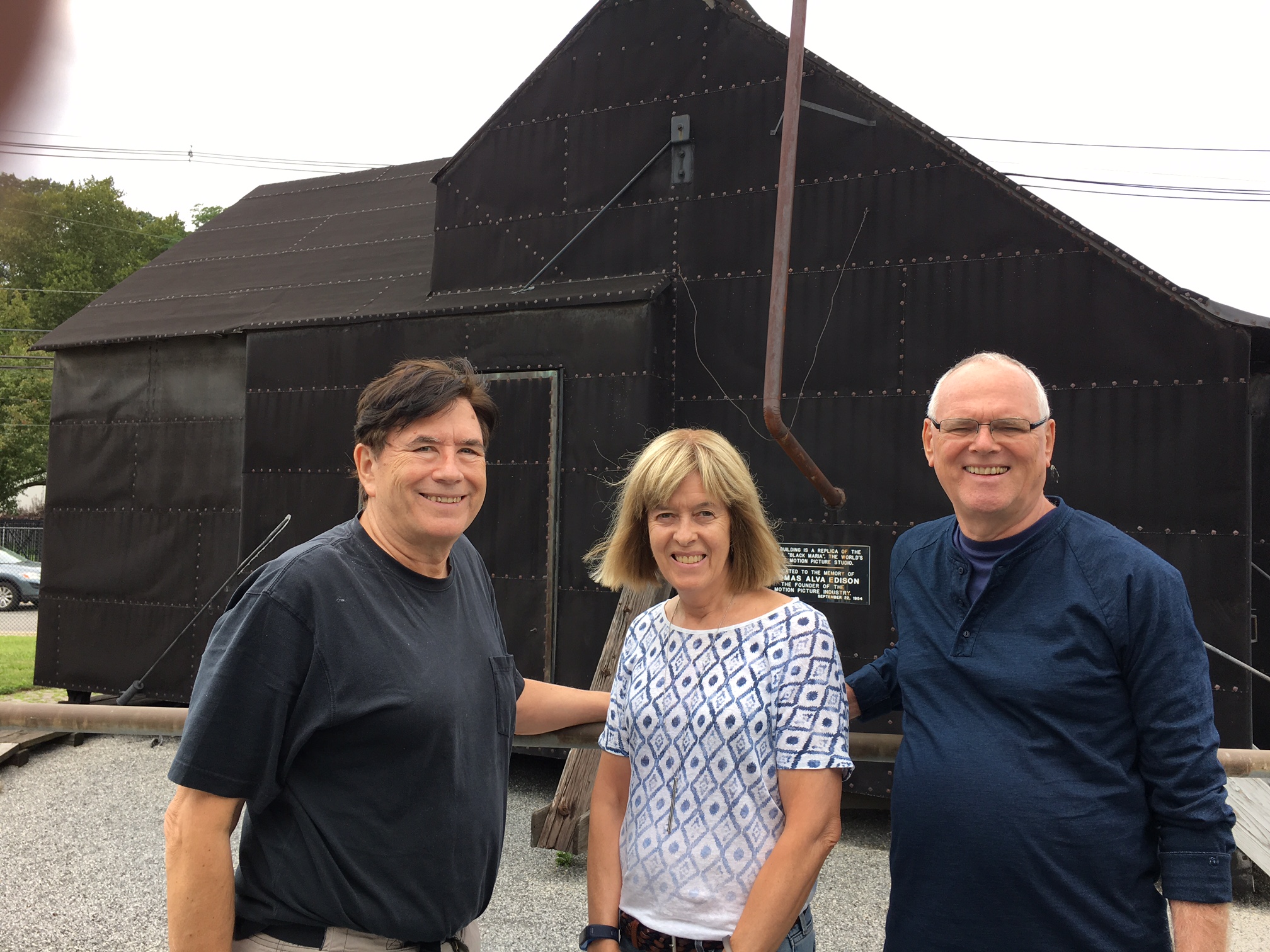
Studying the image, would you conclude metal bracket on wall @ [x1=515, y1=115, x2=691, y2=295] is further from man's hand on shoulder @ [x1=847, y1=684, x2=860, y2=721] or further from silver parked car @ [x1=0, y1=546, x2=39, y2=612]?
silver parked car @ [x1=0, y1=546, x2=39, y2=612]

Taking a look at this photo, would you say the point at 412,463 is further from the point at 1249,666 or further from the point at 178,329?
the point at 178,329

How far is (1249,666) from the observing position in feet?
16.5

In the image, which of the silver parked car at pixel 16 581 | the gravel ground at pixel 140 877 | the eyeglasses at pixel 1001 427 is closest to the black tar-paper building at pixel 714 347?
the gravel ground at pixel 140 877

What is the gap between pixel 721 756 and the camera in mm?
2105

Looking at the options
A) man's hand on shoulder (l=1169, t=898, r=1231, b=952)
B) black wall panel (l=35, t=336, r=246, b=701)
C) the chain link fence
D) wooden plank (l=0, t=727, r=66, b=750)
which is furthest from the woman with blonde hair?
the chain link fence

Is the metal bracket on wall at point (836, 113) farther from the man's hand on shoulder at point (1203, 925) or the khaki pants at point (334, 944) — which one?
the khaki pants at point (334, 944)

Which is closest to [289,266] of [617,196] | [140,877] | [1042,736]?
[617,196]

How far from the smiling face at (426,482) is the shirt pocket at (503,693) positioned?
0.99 ft

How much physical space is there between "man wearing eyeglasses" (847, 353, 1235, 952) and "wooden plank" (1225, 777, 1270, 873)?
11.4 ft

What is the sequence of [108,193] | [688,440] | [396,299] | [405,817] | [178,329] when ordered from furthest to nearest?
[178,329] → [396,299] → [688,440] → [405,817] → [108,193]

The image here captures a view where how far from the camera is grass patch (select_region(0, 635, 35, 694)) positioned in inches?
462

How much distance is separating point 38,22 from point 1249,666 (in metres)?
5.98

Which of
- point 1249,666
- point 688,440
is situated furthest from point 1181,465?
point 688,440

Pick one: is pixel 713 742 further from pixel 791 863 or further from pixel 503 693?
pixel 503 693
